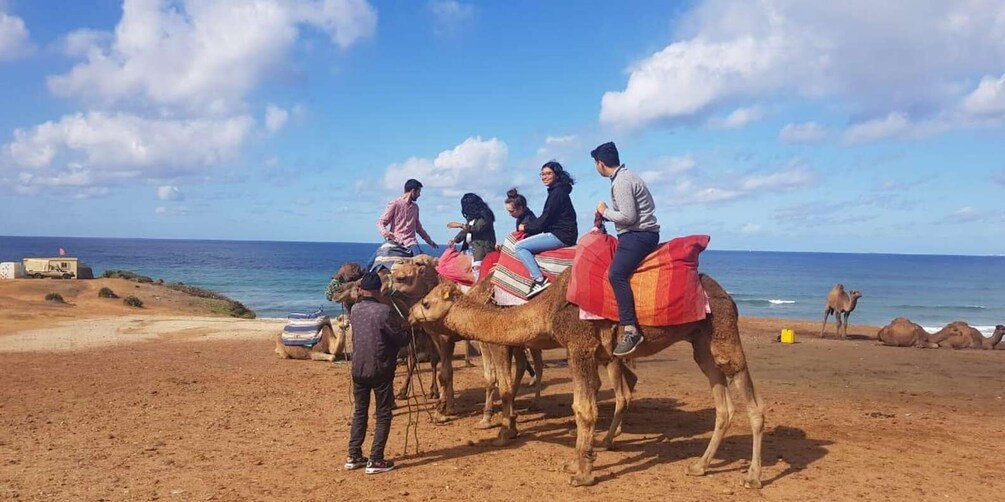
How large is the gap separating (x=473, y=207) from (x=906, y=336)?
18.5 m

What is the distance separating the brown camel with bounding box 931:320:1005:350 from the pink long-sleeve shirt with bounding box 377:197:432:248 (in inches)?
783

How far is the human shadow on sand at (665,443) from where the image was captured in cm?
779

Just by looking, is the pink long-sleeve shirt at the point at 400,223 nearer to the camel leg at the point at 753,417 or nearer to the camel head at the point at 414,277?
the camel head at the point at 414,277

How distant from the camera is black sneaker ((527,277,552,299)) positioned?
7.96m

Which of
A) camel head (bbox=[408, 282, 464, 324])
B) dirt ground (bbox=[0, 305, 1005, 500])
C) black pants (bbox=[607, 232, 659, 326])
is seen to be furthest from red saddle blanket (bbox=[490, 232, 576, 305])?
dirt ground (bbox=[0, 305, 1005, 500])

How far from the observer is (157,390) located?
1168 cm

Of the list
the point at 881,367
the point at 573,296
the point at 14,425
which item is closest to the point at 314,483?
the point at 573,296

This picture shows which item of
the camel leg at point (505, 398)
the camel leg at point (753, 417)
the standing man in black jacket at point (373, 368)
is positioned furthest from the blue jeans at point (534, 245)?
the camel leg at point (753, 417)

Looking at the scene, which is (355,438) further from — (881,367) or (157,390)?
(881,367)

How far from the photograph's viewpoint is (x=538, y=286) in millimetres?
8023

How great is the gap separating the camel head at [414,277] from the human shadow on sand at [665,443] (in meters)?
2.08

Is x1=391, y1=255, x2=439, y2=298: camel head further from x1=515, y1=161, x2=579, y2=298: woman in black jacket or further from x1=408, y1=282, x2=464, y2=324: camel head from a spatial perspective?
x1=515, y1=161, x2=579, y2=298: woman in black jacket

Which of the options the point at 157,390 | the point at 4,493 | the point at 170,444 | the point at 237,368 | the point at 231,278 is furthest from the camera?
the point at 231,278

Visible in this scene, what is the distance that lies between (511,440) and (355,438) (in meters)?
2.29
